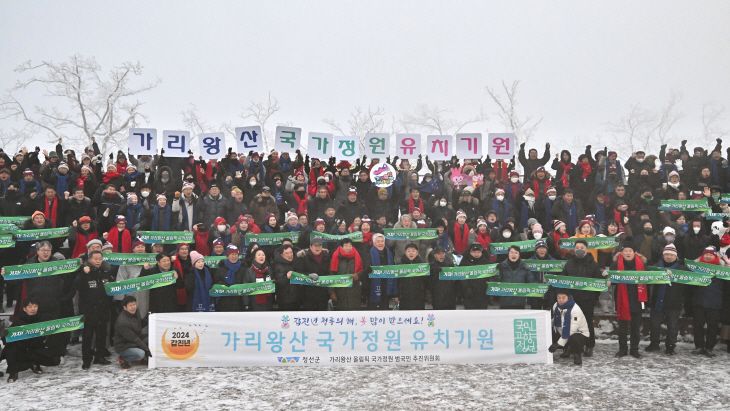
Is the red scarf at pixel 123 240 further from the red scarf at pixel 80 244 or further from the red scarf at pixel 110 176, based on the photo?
the red scarf at pixel 110 176

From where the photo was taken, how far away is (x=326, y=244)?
12617mm

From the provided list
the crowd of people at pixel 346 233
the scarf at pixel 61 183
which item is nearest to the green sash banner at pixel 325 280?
the crowd of people at pixel 346 233

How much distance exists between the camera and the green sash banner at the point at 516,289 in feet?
35.0

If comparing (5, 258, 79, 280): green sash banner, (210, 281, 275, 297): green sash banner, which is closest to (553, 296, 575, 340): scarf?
(210, 281, 275, 297): green sash banner

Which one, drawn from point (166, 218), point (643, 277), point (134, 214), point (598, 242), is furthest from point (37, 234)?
point (643, 277)

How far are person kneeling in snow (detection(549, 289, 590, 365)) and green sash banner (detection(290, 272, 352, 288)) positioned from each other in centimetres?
375

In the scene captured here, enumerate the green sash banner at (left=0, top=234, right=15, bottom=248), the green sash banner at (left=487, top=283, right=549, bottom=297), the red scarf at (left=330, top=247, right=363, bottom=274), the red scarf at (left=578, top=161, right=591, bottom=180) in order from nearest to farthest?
the green sash banner at (left=487, top=283, right=549, bottom=297), the red scarf at (left=330, top=247, right=363, bottom=274), the green sash banner at (left=0, top=234, right=15, bottom=248), the red scarf at (left=578, top=161, right=591, bottom=180)

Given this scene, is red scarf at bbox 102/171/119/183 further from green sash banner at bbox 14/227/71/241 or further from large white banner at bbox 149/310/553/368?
large white banner at bbox 149/310/553/368

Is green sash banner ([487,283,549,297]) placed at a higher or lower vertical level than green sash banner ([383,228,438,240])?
lower

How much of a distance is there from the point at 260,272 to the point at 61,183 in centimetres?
681

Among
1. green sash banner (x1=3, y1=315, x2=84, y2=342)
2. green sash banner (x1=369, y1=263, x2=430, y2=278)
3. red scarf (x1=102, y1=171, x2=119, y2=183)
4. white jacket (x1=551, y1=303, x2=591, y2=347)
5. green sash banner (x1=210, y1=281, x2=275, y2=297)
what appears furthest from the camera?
red scarf (x1=102, y1=171, x2=119, y2=183)

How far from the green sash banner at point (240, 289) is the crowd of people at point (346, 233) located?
0.15 m

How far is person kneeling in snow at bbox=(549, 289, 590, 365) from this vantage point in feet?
32.5

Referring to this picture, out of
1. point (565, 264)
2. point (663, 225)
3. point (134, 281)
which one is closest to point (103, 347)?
point (134, 281)
